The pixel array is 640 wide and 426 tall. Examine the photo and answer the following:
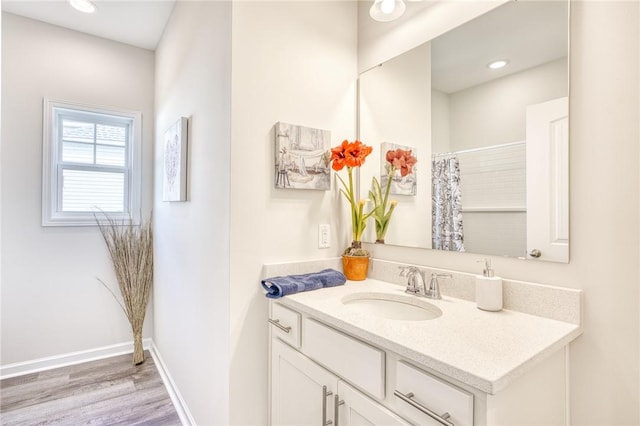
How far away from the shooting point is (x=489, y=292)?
3.85ft

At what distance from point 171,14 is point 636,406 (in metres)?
3.15

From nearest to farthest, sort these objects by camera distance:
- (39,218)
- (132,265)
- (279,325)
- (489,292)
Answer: (489,292) < (279,325) < (39,218) < (132,265)

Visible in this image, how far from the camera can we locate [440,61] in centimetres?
147

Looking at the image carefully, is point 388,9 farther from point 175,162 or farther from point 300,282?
point 175,162

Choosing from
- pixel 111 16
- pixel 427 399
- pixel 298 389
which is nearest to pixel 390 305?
pixel 298 389

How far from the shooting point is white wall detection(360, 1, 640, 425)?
954 millimetres

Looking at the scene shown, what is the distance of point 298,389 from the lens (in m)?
1.28

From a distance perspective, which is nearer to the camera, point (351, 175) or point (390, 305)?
point (390, 305)

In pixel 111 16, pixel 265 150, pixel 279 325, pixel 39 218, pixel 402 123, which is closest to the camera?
pixel 279 325

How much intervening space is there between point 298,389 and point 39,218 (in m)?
2.51

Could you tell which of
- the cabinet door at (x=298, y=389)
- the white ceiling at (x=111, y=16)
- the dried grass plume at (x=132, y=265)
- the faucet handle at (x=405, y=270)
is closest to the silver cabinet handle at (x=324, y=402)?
the cabinet door at (x=298, y=389)

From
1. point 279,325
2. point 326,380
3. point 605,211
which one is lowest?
point 326,380

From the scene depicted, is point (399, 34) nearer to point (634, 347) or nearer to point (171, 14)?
point (634, 347)

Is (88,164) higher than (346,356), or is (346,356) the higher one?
(88,164)
